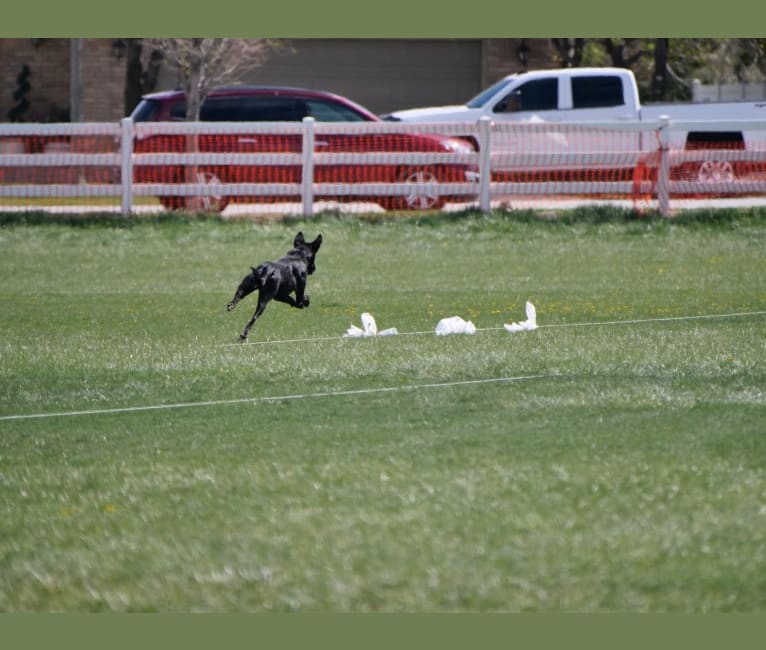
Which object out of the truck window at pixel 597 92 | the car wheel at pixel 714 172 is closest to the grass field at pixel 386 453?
the car wheel at pixel 714 172

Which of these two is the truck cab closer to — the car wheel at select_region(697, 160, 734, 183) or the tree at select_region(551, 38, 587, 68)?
the car wheel at select_region(697, 160, 734, 183)

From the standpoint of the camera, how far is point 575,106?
2708 cm

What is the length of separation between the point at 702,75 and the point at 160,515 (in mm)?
40618

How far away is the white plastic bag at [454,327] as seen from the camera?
491 inches

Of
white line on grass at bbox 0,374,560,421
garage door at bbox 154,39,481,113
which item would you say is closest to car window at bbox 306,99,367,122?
garage door at bbox 154,39,481,113

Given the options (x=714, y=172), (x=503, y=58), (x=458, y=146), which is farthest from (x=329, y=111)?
(x=503, y=58)

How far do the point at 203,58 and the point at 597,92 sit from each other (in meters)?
7.75

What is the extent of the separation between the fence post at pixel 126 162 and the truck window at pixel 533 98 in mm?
7299

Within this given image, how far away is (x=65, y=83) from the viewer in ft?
126

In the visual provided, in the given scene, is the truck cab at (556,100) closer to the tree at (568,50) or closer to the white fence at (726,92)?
the tree at (568,50)

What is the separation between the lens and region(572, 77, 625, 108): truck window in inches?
1069

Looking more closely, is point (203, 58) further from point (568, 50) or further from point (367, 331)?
point (367, 331)

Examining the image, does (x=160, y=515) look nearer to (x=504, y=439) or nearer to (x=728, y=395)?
(x=504, y=439)

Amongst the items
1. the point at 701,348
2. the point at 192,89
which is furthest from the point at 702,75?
the point at 701,348
